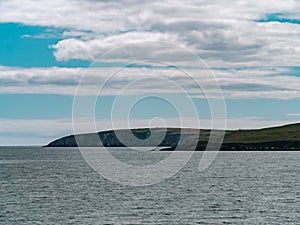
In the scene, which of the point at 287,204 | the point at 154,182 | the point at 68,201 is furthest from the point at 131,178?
the point at 287,204

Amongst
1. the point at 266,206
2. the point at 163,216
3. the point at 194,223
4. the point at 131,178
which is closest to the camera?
the point at 194,223

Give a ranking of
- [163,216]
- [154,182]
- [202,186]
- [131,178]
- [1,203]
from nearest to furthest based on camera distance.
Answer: [163,216]
[1,203]
[202,186]
[154,182]
[131,178]

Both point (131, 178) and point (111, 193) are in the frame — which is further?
point (131, 178)

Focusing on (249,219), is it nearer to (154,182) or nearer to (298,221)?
(298,221)

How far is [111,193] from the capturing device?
9888 cm

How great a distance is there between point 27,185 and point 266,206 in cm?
5536

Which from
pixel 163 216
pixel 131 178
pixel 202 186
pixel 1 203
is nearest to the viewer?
pixel 163 216

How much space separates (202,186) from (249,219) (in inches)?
1661

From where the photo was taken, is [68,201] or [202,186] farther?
[202,186]

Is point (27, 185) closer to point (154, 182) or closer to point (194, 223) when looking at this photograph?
point (154, 182)

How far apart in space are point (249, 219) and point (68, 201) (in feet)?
99.0

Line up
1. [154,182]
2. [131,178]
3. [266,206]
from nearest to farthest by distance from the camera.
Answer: [266,206] < [154,182] < [131,178]

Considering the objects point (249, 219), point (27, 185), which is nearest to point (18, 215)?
point (249, 219)

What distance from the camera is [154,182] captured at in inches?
4825
